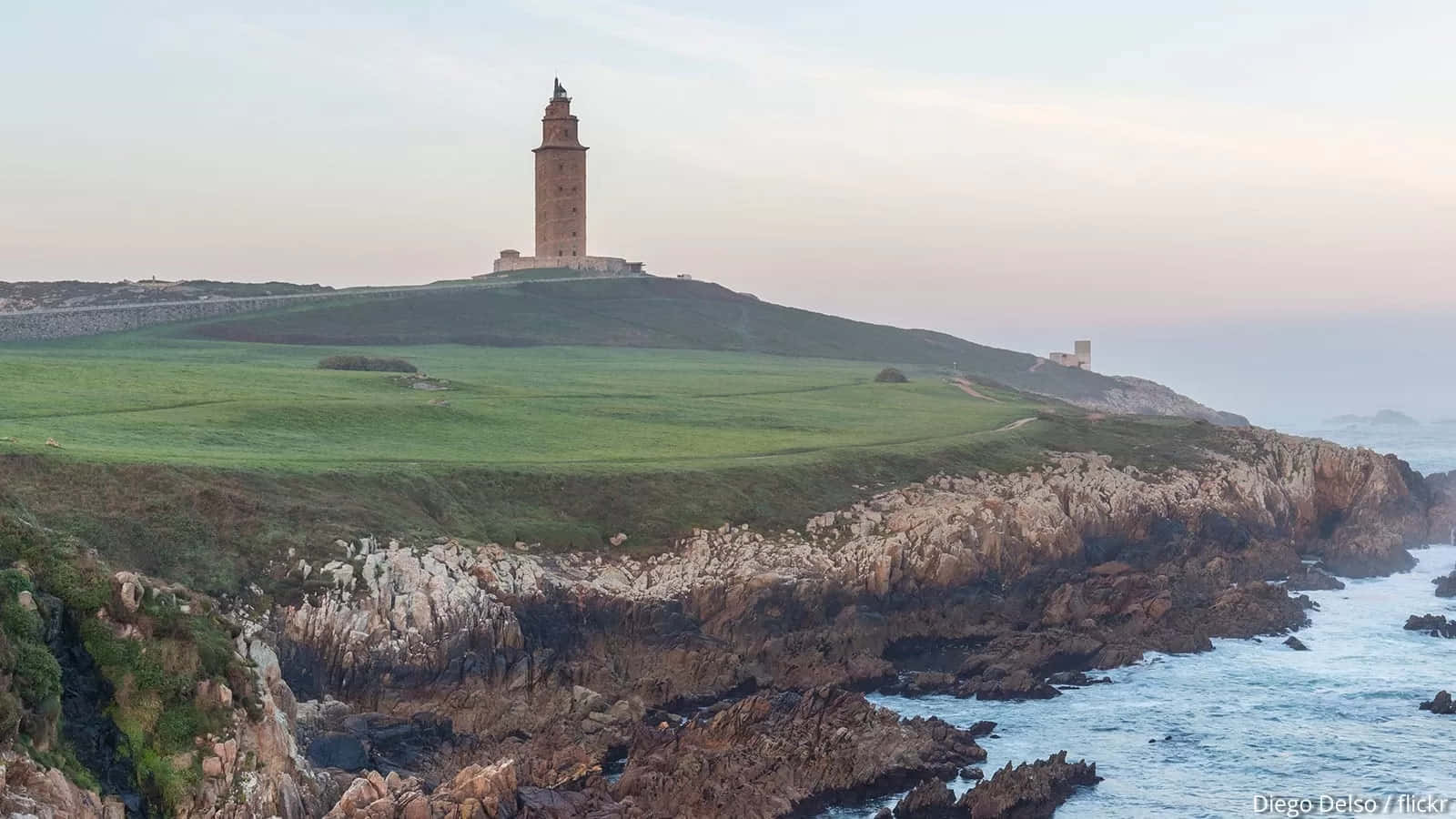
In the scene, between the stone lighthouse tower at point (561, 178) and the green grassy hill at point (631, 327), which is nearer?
the green grassy hill at point (631, 327)

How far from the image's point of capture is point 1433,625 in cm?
5209

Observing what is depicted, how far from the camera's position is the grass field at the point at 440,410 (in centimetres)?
5088

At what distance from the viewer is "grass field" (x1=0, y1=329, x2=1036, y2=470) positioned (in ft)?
167

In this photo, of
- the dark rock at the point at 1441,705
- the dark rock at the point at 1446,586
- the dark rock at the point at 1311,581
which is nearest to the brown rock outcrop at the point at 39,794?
the dark rock at the point at 1441,705

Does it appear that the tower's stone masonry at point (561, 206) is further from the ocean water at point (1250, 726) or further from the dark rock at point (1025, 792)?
the dark rock at point (1025, 792)

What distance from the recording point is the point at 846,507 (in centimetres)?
5303

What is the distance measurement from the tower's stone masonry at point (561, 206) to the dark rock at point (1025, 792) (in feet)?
362

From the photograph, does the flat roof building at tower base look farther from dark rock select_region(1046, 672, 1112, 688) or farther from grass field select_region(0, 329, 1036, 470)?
dark rock select_region(1046, 672, 1112, 688)

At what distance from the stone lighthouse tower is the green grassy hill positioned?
768 centimetres

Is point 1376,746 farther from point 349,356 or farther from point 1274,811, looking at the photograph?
point 349,356

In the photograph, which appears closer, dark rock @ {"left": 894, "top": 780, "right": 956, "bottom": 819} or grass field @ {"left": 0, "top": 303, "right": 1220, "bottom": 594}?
dark rock @ {"left": 894, "top": 780, "right": 956, "bottom": 819}

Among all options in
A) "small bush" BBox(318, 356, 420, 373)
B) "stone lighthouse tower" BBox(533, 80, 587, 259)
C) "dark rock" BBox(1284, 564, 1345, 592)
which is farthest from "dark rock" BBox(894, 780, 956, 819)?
"stone lighthouse tower" BBox(533, 80, 587, 259)

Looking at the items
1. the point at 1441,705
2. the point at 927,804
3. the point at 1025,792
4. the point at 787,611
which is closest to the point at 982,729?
the point at 1025,792

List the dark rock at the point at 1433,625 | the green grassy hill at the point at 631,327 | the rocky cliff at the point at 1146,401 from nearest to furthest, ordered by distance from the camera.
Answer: the dark rock at the point at 1433,625
the green grassy hill at the point at 631,327
the rocky cliff at the point at 1146,401
